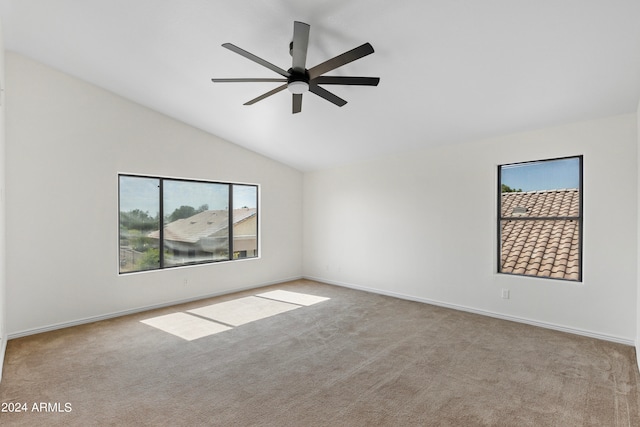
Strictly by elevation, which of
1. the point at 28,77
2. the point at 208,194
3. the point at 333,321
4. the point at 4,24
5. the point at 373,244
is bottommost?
the point at 333,321

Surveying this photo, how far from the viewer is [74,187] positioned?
399 cm

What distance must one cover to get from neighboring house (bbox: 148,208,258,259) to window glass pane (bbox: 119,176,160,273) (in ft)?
0.55

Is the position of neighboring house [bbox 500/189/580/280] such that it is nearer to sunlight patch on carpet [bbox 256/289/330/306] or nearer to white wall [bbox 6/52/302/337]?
sunlight patch on carpet [bbox 256/289/330/306]

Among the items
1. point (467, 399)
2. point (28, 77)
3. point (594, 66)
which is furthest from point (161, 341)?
point (594, 66)

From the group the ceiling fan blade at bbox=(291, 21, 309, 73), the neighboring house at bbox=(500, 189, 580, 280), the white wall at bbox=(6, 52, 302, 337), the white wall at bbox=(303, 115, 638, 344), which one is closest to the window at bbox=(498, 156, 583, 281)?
the neighboring house at bbox=(500, 189, 580, 280)

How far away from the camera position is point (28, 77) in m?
3.69

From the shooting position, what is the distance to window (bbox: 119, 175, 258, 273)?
4598 mm

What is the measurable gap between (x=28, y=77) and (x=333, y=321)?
4.67 meters

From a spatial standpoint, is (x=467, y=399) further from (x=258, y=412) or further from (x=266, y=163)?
(x=266, y=163)

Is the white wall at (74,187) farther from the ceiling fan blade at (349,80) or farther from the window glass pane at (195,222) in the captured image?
the ceiling fan blade at (349,80)

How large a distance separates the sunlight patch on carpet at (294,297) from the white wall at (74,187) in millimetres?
1120

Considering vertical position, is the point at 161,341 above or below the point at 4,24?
below

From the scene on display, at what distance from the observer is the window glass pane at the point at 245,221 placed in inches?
232

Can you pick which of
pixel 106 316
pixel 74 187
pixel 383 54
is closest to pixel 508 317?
pixel 383 54
